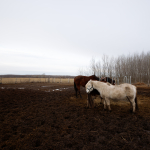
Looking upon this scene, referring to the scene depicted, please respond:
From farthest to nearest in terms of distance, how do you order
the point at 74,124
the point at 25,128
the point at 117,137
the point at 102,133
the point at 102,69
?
1. the point at 102,69
2. the point at 74,124
3. the point at 25,128
4. the point at 102,133
5. the point at 117,137

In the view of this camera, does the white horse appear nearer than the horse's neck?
Yes

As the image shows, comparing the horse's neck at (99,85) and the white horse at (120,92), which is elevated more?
the horse's neck at (99,85)

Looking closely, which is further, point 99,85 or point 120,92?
point 99,85

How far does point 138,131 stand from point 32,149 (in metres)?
2.85

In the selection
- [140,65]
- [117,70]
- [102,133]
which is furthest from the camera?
[140,65]

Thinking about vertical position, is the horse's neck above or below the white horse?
above

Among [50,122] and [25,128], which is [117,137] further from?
[25,128]

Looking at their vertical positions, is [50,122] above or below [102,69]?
below

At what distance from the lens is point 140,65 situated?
1143 inches

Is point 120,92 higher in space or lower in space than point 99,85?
lower

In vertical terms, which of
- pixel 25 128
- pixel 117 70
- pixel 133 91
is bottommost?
pixel 25 128

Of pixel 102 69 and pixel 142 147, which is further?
pixel 102 69

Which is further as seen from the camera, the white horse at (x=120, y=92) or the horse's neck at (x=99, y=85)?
the horse's neck at (x=99, y=85)

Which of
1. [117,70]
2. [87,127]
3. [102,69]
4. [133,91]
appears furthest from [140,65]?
[87,127]
